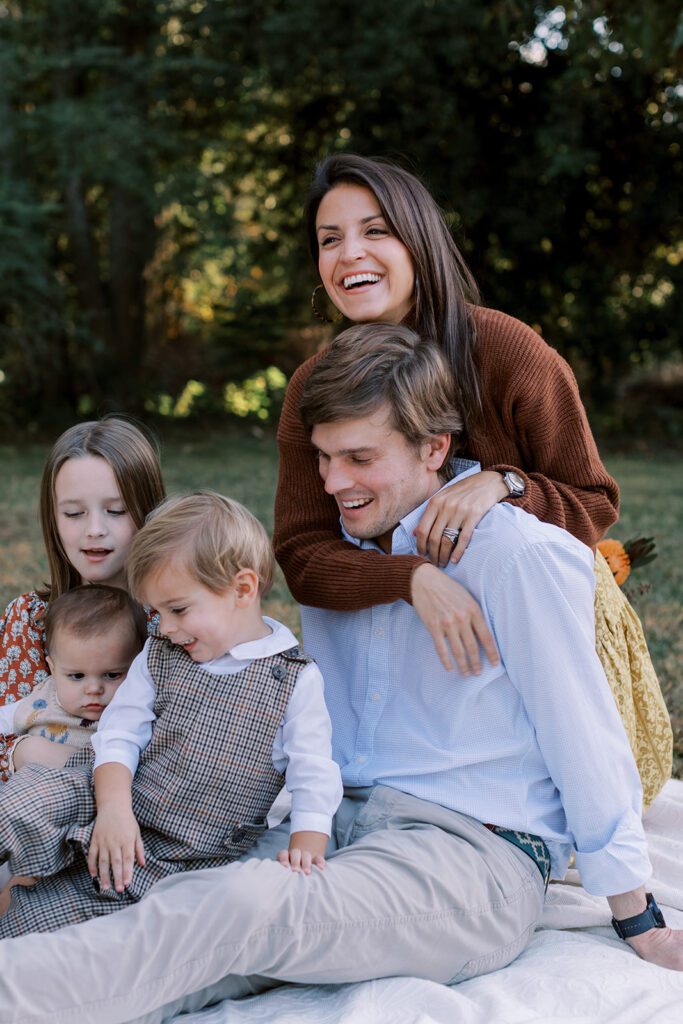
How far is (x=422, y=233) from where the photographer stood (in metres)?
2.74

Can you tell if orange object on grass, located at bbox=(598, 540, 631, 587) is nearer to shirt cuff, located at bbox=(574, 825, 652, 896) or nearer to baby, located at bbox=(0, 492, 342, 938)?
shirt cuff, located at bbox=(574, 825, 652, 896)

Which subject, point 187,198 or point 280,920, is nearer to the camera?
point 280,920

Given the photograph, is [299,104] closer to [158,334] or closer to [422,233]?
[158,334]

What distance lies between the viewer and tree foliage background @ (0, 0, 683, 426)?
11164 millimetres

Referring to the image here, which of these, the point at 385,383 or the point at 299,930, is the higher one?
the point at 385,383

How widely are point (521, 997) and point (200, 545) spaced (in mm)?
1086

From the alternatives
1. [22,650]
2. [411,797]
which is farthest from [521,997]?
[22,650]

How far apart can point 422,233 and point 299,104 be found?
10769 millimetres

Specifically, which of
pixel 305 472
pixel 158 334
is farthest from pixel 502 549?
pixel 158 334

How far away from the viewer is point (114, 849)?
7.07 ft

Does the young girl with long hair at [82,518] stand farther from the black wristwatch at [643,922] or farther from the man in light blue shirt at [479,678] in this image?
the black wristwatch at [643,922]

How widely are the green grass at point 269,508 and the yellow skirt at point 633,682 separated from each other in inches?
32.7

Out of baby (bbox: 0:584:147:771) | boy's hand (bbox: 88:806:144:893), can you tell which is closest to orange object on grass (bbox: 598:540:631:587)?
baby (bbox: 0:584:147:771)

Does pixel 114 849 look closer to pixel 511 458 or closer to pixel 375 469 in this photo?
pixel 375 469
